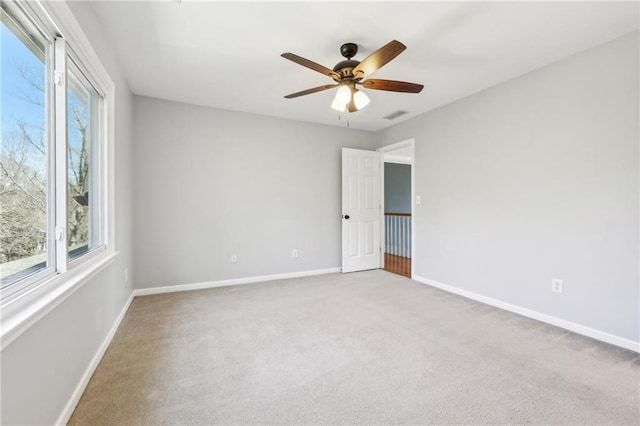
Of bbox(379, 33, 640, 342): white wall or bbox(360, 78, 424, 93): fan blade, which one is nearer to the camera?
bbox(379, 33, 640, 342): white wall

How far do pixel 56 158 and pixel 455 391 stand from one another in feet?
8.57

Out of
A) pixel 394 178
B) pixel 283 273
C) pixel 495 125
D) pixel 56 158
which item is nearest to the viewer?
pixel 56 158

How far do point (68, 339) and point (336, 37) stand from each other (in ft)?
8.67

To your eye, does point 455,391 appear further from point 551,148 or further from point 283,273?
point 283,273

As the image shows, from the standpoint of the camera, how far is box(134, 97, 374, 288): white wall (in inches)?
141

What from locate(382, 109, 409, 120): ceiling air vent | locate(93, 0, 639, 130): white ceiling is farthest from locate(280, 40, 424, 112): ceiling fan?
locate(382, 109, 409, 120): ceiling air vent

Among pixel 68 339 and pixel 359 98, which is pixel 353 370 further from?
pixel 359 98

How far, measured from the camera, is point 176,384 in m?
1.78

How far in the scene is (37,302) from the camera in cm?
123

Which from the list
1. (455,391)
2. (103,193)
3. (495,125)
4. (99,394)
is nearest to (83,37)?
(103,193)

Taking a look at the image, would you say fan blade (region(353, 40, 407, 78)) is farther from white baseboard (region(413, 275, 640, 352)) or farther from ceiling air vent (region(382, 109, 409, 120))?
white baseboard (region(413, 275, 640, 352))

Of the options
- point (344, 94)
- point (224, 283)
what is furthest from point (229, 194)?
point (344, 94)

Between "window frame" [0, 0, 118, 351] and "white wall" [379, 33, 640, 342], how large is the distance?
12.1 feet

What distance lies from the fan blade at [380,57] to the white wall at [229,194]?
223 cm
